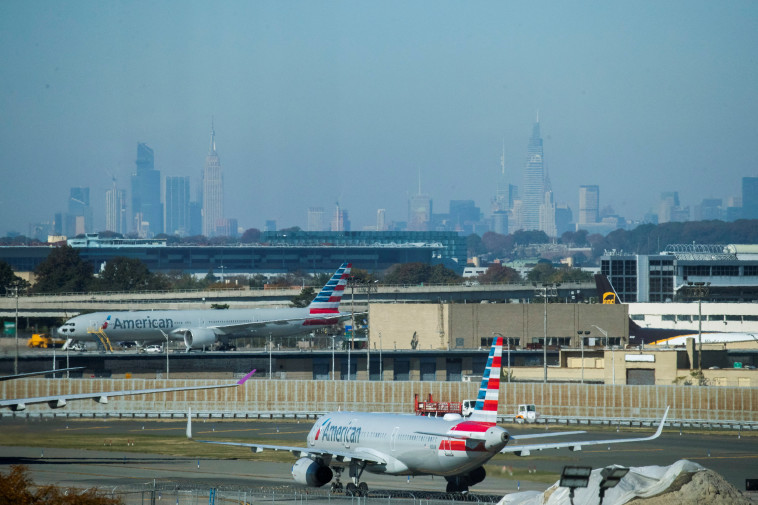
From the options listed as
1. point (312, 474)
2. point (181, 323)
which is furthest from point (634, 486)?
point (181, 323)

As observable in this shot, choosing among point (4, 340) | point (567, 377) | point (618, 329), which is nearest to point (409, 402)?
point (567, 377)

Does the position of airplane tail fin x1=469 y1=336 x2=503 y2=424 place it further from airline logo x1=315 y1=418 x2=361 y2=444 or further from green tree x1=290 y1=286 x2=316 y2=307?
green tree x1=290 y1=286 x2=316 y2=307

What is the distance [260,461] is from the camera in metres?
52.6

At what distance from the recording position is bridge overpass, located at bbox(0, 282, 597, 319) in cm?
16150

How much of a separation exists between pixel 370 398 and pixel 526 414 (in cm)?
1108

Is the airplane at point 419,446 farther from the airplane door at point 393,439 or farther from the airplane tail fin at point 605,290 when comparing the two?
the airplane tail fin at point 605,290

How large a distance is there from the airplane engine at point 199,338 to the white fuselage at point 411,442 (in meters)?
67.0

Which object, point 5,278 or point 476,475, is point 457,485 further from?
point 5,278

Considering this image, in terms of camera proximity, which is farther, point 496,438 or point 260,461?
point 260,461

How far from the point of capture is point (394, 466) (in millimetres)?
40594

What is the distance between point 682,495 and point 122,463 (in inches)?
1340

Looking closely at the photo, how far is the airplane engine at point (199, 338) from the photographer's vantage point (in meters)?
110

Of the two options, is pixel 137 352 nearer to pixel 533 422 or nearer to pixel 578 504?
pixel 533 422

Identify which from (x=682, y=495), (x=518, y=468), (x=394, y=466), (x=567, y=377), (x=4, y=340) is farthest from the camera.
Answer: (x=4, y=340)
